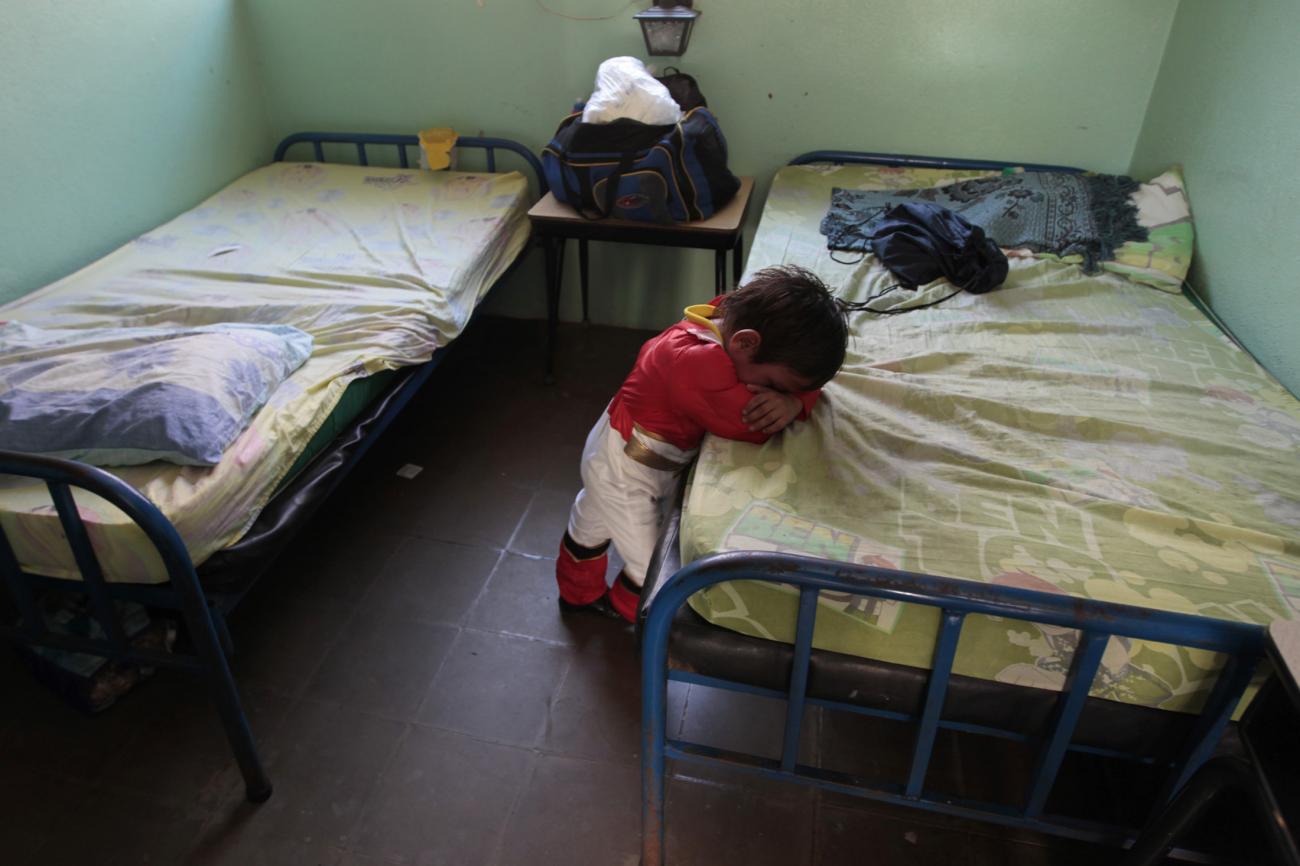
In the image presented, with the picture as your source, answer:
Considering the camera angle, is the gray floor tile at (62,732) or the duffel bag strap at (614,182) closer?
the gray floor tile at (62,732)

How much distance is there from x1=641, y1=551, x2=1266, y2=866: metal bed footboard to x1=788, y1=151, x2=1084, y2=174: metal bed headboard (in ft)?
7.46

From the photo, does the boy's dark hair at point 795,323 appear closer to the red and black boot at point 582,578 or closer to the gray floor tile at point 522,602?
the red and black boot at point 582,578

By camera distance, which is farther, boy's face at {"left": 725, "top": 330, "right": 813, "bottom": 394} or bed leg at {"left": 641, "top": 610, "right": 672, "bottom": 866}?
boy's face at {"left": 725, "top": 330, "right": 813, "bottom": 394}

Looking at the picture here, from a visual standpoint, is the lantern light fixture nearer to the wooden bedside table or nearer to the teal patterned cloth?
the wooden bedside table

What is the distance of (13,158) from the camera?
238 centimetres

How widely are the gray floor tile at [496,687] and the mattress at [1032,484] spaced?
69 centimetres

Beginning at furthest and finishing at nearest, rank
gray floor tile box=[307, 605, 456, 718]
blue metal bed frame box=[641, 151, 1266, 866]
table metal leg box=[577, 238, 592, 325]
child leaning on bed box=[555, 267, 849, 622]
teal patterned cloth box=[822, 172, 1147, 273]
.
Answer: table metal leg box=[577, 238, 592, 325] → teal patterned cloth box=[822, 172, 1147, 273] → gray floor tile box=[307, 605, 456, 718] → child leaning on bed box=[555, 267, 849, 622] → blue metal bed frame box=[641, 151, 1266, 866]

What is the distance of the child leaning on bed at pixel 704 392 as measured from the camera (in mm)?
1563

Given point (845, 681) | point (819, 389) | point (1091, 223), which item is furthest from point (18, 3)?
point (1091, 223)

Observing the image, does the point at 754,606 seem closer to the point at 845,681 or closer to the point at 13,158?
the point at 845,681

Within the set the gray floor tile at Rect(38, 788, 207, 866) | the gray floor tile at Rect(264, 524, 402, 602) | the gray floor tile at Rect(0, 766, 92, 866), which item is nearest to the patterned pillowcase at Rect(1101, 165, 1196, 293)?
the gray floor tile at Rect(264, 524, 402, 602)

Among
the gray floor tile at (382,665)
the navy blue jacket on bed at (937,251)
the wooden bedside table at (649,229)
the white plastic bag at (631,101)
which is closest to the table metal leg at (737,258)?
the wooden bedside table at (649,229)

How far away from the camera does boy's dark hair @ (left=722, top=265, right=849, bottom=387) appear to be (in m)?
1.55

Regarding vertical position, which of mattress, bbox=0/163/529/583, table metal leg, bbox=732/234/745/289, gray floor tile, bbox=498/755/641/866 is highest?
mattress, bbox=0/163/529/583
